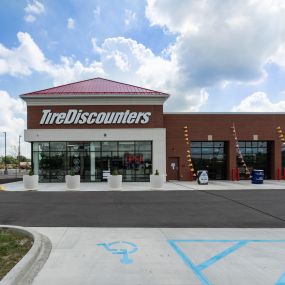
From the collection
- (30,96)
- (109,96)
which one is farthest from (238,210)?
(30,96)

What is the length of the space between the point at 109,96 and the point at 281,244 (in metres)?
23.2

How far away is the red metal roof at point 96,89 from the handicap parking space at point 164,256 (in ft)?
71.3

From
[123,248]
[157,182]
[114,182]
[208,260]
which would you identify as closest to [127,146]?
[157,182]

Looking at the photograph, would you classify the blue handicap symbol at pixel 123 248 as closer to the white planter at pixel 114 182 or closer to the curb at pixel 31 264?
A: the curb at pixel 31 264

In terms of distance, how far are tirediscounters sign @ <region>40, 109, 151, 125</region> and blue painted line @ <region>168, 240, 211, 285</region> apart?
22276 mm

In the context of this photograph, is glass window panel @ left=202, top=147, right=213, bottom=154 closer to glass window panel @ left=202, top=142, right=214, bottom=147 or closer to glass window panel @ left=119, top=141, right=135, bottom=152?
glass window panel @ left=202, top=142, right=214, bottom=147

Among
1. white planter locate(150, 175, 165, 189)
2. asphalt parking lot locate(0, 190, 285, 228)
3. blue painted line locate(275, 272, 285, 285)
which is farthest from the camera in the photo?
white planter locate(150, 175, 165, 189)

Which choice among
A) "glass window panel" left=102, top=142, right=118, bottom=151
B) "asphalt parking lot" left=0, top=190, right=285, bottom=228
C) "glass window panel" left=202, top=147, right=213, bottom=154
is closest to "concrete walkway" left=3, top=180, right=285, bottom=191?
"glass window panel" left=102, top=142, right=118, bottom=151

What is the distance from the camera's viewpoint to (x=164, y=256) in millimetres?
7336

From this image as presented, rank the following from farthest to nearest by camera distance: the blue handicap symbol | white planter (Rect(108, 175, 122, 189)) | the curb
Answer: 1. white planter (Rect(108, 175, 122, 189))
2. the blue handicap symbol
3. the curb

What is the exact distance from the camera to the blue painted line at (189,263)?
19.4 ft

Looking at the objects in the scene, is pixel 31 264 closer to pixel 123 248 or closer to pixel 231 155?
pixel 123 248

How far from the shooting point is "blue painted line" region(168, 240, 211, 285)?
232 inches

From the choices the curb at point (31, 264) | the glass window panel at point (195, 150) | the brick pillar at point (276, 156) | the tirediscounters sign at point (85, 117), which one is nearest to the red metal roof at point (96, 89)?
the tirediscounters sign at point (85, 117)
